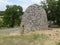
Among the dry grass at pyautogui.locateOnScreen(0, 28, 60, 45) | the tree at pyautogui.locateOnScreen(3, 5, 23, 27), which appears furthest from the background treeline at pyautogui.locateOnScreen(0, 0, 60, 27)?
the dry grass at pyautogui.locateOnScreen(0, 28, 60, 45)

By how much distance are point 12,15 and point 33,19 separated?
736 inches

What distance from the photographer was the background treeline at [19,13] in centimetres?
4525

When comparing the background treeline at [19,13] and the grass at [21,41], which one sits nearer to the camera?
the grass at [21,41]

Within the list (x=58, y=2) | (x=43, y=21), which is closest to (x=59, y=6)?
(x=58, y=2)

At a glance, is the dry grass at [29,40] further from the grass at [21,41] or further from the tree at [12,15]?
the tree at [12,15]

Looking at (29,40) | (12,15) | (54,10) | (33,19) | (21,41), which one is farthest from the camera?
(12,15)

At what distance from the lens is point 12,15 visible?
53406mm

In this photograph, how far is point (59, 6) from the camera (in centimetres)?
4519

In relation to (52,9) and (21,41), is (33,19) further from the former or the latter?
(21,41)

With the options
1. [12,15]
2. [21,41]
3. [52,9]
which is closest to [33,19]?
[52,9]

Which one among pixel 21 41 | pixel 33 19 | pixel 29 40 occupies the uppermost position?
A: pixel 33 19

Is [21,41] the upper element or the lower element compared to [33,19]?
lower

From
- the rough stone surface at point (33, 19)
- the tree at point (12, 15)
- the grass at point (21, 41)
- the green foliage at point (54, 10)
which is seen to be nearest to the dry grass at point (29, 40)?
the grass at point (21, 41)

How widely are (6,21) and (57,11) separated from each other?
14.5m
